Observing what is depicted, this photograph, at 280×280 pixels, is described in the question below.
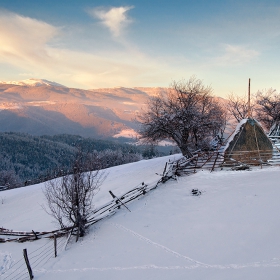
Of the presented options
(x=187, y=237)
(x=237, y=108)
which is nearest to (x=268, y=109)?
(x=237, y=108)

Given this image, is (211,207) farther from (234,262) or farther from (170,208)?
(234,262)

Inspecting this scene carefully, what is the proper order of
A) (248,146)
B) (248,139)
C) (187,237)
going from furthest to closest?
(248,139) < (248,146) < (187,237)

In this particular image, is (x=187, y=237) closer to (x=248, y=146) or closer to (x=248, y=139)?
(x=248, y=146)

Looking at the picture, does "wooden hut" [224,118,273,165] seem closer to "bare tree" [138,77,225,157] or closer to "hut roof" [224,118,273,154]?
"hut roof" [224,118,273,154]

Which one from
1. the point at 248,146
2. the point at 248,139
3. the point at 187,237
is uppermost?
the point at 248,139

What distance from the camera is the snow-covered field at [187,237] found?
7.87 m

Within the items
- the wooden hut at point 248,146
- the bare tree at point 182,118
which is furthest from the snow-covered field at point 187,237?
the bare tree at point 182,118

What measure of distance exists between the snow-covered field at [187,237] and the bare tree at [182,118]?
756 cm

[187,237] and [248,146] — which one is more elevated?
[248,146]

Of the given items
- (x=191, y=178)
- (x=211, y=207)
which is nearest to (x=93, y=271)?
(x=211, y=207)

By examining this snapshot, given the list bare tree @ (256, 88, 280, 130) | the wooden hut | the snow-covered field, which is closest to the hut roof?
the wooden hut

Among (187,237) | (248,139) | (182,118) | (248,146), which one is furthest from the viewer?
(182,118)

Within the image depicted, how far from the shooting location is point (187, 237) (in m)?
10.1

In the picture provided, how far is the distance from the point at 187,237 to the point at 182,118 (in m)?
14.8
